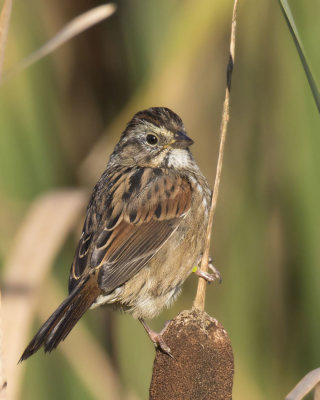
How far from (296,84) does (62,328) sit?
133 centimetres

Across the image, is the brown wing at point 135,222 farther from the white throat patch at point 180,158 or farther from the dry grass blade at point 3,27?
the dry grass blade at point 3,27

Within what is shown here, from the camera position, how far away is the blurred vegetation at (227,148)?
2.88 metres

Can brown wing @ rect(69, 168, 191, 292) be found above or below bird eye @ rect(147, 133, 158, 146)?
below

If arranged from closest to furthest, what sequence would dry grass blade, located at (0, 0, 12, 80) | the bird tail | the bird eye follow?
dry grass blade, located at (0, 0, 12, 80)
the bird tail
the bird eye

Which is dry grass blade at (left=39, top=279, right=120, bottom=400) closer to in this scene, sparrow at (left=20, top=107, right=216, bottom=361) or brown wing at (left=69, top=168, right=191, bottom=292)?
sparrow at (left=20, top=107, right=216, bottom=361)

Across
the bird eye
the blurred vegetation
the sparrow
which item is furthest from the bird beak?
the blurred vegetation

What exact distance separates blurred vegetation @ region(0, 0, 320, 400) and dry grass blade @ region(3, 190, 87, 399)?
14cm

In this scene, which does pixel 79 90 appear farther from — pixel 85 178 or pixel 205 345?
pixel 205 345

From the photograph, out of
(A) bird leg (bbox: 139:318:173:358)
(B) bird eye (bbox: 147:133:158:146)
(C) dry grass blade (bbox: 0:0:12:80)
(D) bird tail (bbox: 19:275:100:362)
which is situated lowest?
(A) bird leg (bbox: 139:318:173:358)

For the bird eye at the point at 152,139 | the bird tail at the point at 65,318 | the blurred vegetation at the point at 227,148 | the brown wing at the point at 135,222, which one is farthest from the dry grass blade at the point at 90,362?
the bird eye at the point at 152,139

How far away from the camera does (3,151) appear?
3020 millimetres

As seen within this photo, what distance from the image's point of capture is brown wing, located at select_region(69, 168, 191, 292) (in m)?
2.75

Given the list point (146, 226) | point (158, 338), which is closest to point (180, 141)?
point (146, 226)

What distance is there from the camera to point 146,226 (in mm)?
2922
